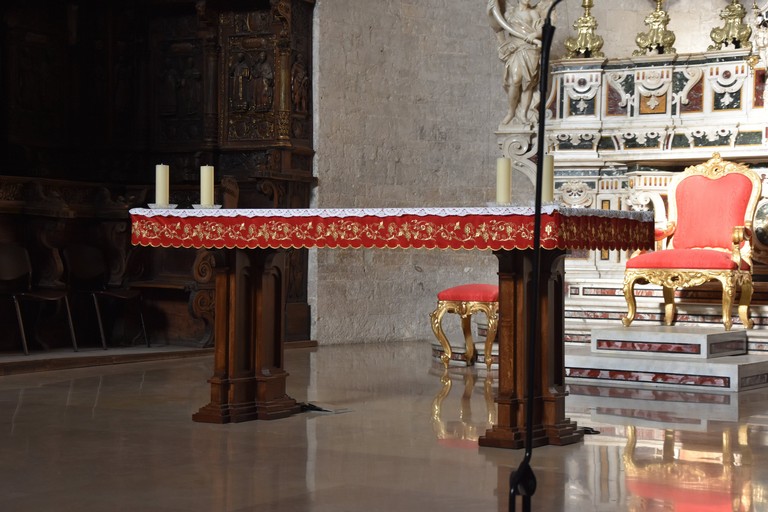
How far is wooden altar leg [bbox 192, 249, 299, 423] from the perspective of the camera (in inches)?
210

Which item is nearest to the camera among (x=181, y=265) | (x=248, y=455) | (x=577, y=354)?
(x=248, y=455)

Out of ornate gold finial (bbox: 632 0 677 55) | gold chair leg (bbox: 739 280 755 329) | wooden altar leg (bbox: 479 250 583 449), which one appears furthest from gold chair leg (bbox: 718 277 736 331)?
wooden altar leg (bbox: 479 250 583 449)

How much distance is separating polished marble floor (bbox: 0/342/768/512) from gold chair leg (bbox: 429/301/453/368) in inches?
31.9

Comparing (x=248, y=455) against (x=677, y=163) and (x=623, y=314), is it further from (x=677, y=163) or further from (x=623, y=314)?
(x=677, y=163)

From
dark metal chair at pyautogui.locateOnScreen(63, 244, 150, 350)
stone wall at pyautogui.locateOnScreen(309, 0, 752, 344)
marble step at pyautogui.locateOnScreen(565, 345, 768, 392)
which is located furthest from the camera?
stone wall at pyautogui.locateOnScreen(309, 0, 752, 344)

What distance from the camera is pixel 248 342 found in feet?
17.9

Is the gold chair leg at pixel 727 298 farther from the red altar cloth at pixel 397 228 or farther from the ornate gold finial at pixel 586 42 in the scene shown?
the ornate gold finial at pixel 586 42

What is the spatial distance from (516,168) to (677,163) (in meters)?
1.62

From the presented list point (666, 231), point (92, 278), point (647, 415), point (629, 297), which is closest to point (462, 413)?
point (647, 415)

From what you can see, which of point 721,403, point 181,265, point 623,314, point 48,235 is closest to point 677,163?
point 623,314

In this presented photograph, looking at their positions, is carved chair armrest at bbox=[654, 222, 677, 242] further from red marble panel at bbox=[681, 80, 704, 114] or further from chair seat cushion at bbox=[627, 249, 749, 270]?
red marble panel at bbox=[681, 80, 704, 114]

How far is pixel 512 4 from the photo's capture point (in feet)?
36.0

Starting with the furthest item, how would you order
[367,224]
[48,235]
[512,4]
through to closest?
[512,4] → [48,235] → [367,224]

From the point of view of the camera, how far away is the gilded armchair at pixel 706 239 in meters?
7.48
